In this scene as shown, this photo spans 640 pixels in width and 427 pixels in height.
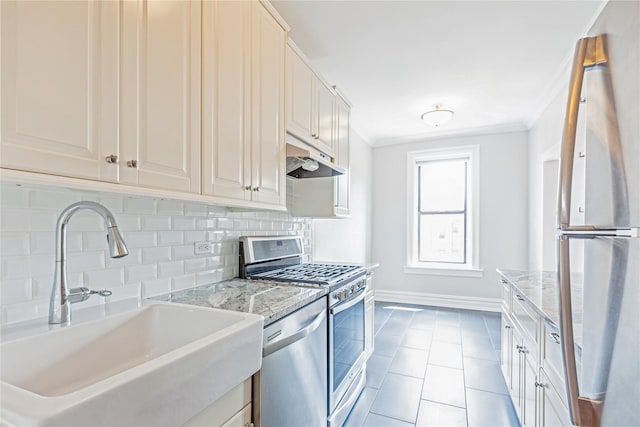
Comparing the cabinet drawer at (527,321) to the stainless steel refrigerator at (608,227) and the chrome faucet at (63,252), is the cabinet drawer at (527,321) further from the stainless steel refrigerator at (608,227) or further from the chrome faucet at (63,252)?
the chrome faucet at (63,252)

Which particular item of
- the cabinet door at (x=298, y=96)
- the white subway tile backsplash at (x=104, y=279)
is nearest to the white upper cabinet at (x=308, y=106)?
the cabinet door at (x=298, y=96)

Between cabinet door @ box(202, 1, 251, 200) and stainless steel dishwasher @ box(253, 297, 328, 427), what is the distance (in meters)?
0.69

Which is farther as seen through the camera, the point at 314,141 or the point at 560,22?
the point at 314,141

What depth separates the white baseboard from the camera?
4.53m

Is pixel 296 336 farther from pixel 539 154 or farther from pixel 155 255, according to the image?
pixel 539 154

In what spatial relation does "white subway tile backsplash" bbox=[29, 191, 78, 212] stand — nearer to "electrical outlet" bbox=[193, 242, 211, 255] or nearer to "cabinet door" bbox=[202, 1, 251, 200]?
"cabinet door" bbox=[202, 1, 251, 200]

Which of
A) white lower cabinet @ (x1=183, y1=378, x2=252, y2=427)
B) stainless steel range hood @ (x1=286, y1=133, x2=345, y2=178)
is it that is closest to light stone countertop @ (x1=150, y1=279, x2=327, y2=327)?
white lower cabinet @ (x1=183, y1=378, x2=252, y2=427)

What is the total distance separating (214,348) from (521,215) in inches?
189

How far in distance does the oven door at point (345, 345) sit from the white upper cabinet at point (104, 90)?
1.18m

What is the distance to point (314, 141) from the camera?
2367 millimetres

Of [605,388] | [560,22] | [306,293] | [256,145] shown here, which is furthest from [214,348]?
[560,22]

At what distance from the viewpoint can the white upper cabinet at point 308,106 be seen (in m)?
2.07

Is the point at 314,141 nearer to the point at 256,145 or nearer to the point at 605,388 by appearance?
the point at 256,145

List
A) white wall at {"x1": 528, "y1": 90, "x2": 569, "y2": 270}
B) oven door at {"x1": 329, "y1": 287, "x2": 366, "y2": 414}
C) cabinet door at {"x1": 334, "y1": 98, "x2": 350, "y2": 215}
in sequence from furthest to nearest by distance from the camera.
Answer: white wall at {"x1": 528, "y1": 90, "x2": 569, "y2": 270}, cabinet door at {"x1": 334, "y1": 98, "x2": 350, "y2": 215}, oven door at {"x1": 329, "y1": 287, "x2": 366, "y2": 414}
